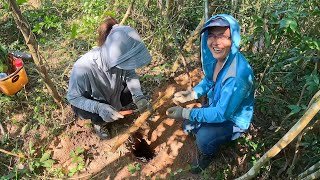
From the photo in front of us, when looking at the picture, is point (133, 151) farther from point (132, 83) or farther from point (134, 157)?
point (132, 83)

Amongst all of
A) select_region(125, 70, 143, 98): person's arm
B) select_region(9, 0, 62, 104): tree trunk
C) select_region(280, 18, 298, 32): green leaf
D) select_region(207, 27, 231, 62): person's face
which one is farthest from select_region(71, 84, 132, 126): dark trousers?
select_region(280, 18, 298, 32): green leaf

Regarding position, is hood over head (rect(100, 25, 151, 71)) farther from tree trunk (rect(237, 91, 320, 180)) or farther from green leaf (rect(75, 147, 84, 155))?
tree trunk (rect(237, 91, 320, 180))

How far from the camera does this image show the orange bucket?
11.3ft

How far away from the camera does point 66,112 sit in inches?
143

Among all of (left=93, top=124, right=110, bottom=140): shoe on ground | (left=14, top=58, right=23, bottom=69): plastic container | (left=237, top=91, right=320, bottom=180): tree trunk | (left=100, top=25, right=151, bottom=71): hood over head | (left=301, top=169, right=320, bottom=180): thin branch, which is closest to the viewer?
(left=237, top=91, right=320, bottom=180): tree trunk

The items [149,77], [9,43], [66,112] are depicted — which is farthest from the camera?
[9,43]

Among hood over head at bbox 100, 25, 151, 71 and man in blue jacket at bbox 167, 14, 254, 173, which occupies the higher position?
hood over head at bbox 100, 25, 151, 71

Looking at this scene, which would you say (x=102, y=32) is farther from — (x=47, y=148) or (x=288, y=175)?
(x=288, y=175)

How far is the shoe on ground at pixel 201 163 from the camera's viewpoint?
10.1ft

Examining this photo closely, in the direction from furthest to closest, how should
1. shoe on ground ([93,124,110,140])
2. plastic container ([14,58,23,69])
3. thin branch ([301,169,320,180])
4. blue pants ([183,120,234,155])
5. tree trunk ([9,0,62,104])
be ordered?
plastic container ([14,58,23,69]), shoe on ground ([93,124,110,140]), blue pants ([183,120,234,155]), tree trunk ([9,0,62,104]), thin branch ([301,169,320,180])

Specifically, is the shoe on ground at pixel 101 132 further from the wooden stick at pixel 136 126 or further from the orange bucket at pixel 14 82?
the orange bucket at pixel 14 82

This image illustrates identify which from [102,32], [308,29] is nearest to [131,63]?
[102,32]

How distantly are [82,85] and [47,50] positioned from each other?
5.70ft

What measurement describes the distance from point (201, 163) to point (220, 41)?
1.25 meters
